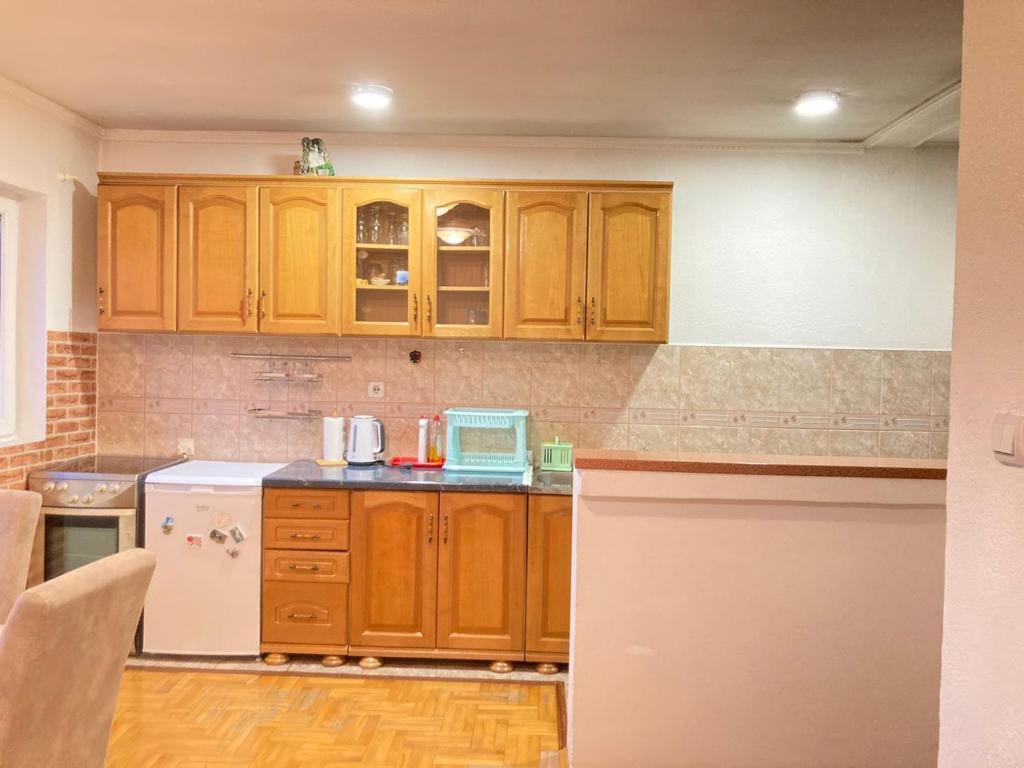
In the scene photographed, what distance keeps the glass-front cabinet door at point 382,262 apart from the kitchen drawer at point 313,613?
117cm

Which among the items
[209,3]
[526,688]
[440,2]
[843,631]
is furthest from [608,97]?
[526,688]

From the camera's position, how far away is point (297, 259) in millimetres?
3713

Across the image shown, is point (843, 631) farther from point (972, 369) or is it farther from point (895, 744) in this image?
point (972, 369)

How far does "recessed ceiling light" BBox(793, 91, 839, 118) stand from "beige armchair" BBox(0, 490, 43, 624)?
3094 millimetres

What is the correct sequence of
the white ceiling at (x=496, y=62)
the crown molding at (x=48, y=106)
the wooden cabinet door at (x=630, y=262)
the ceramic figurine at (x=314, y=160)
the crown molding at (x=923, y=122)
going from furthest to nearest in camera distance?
the ceramic figurine at (x=314, y=160) < the wooden cabinet door at (x=630, y=262) < the crown molding at (x=48, y=106) < the crown molding at (x=923, y=122) < the white ceiling at (x=496, y=62)

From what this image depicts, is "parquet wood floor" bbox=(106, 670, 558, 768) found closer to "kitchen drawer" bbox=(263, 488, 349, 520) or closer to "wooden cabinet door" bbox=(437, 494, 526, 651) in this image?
"wooden cabinet door" bbox=(437, 494, 526, 651)

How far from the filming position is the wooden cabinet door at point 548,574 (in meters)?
3.48

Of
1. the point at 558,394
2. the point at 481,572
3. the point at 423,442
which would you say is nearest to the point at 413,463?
the point at 423,442

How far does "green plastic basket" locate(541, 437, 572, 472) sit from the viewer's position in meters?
3.84

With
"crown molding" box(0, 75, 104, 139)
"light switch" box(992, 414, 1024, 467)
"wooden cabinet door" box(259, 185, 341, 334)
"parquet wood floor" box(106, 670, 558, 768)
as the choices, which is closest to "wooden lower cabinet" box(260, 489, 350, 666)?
"parquet wood floor" box(106, 670, 558, 768)

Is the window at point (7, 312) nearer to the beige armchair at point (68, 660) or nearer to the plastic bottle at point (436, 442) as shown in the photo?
the plastic bottle at point (436, 442)

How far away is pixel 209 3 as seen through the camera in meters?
2.51

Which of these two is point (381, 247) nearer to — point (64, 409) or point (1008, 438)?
point (64, 409)

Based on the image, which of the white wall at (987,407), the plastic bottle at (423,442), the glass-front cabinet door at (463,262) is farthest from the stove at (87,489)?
the white wall at (987,407)
